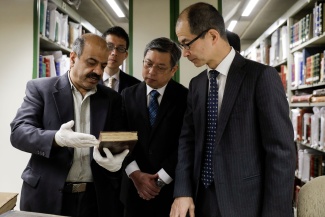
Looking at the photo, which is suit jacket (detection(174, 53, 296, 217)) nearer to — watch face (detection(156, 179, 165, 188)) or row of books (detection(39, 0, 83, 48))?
watch face (detection(156, 179, 165, 188))

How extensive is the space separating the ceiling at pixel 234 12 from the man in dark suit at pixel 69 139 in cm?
321

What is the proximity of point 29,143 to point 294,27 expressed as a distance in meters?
3.35

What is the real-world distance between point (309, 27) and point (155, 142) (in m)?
2.42

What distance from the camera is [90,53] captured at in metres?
1.49

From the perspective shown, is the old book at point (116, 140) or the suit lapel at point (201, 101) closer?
the old book at point (116, 140)

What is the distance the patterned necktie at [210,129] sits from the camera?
4.54ft

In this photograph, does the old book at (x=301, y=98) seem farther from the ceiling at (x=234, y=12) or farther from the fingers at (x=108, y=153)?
the fingers at (x=108, y=153)

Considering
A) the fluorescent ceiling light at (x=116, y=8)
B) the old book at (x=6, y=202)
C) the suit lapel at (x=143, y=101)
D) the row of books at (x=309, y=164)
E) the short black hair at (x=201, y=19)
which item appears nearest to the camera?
the old book at (x=6, y=202)

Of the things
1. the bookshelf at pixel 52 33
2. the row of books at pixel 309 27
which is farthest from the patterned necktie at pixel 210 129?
the row of books at pixel 309 27

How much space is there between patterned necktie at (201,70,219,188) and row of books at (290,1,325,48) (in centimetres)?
214

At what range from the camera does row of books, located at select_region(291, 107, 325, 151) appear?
3098 millimetres

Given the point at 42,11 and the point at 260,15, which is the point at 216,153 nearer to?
the point at 42,11

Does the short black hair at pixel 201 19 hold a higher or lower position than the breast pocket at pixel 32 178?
higher

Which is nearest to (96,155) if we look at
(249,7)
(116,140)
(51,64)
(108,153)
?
(108,153)
